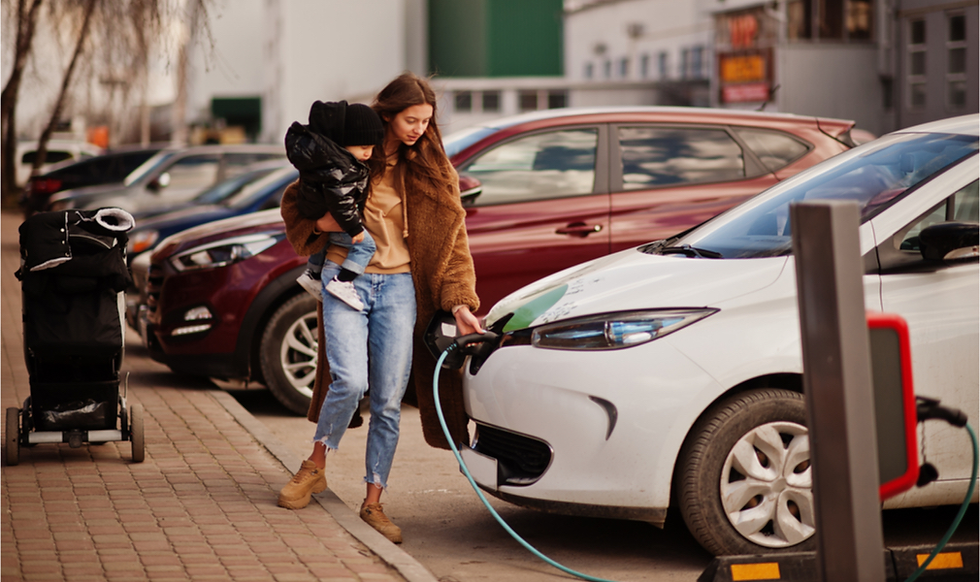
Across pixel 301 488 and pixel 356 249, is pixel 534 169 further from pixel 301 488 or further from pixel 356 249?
pixel 301 488

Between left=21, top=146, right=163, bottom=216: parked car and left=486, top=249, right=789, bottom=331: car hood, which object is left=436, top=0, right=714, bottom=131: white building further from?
left=486, top=249, right=789, bottom=331: car hood

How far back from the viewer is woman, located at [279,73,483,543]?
15.0 ft

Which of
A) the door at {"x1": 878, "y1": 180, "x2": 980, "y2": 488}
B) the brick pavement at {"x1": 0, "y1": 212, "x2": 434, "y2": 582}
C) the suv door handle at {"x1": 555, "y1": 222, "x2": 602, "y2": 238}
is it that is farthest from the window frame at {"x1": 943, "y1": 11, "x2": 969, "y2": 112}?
the brick pavement at {"x1": 0, "y1": 212, "x2": 434, "y2": 582}

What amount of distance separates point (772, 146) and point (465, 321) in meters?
3.74

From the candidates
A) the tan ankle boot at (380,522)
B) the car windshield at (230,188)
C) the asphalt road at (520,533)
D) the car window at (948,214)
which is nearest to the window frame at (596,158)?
the asphalt road at (520,533)

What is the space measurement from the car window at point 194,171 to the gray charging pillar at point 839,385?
1511 cm

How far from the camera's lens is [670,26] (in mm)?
54812

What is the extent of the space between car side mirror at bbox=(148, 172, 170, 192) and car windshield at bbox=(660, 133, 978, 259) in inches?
461

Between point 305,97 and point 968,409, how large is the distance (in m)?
71.8

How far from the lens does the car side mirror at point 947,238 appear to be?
4066 mm

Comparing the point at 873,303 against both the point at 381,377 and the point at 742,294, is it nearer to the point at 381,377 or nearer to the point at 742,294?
the point at 742,294

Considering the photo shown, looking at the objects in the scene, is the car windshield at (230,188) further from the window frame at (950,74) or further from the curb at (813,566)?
the window frame at (950,74)

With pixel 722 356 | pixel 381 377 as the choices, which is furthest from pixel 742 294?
pixel 381 377

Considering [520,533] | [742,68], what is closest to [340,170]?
[520,533]
